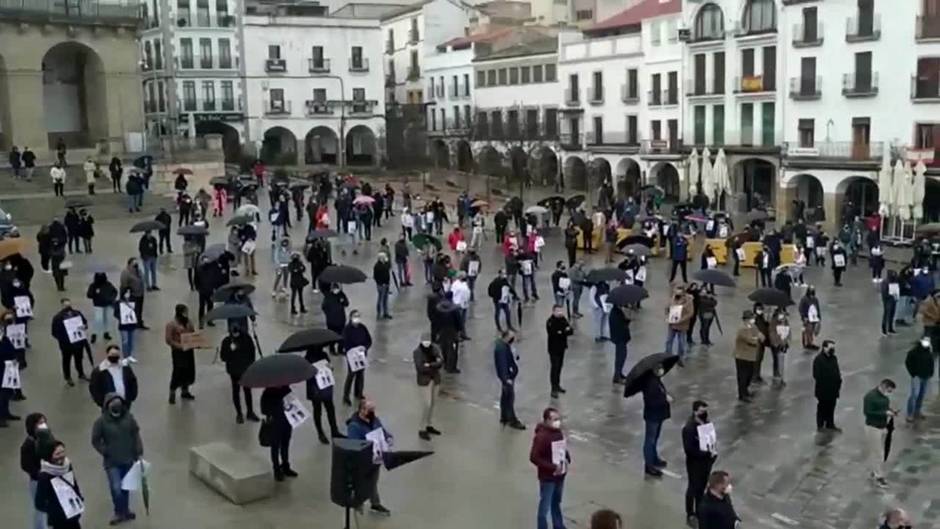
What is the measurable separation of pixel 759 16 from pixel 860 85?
739 centimetres

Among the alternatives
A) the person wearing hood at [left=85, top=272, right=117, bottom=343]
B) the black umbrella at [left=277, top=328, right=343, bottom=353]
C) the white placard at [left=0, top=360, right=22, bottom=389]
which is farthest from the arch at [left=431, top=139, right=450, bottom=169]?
the black umbrella at [left=277, top=328, right=343, bottom=353]

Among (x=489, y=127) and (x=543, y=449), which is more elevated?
(x=489, y=127)

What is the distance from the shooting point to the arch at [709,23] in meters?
52.3

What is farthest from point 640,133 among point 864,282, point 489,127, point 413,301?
point 413,301

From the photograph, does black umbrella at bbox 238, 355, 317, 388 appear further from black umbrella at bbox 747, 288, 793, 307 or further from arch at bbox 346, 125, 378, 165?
arch at bbox 346, 125, 378, 165

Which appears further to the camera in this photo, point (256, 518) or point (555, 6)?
point (555, 6)

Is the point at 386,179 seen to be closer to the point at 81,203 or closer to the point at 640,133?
the point at 640,133

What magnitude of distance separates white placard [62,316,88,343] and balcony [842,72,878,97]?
37547mm

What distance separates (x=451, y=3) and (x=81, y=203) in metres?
47.6

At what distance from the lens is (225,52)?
71.1m

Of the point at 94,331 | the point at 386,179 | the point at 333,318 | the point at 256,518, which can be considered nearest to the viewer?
the point at 256,518

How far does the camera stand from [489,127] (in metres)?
69.6

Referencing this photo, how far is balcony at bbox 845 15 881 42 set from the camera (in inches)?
1729

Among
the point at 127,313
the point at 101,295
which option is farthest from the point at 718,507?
the point at 101,295
